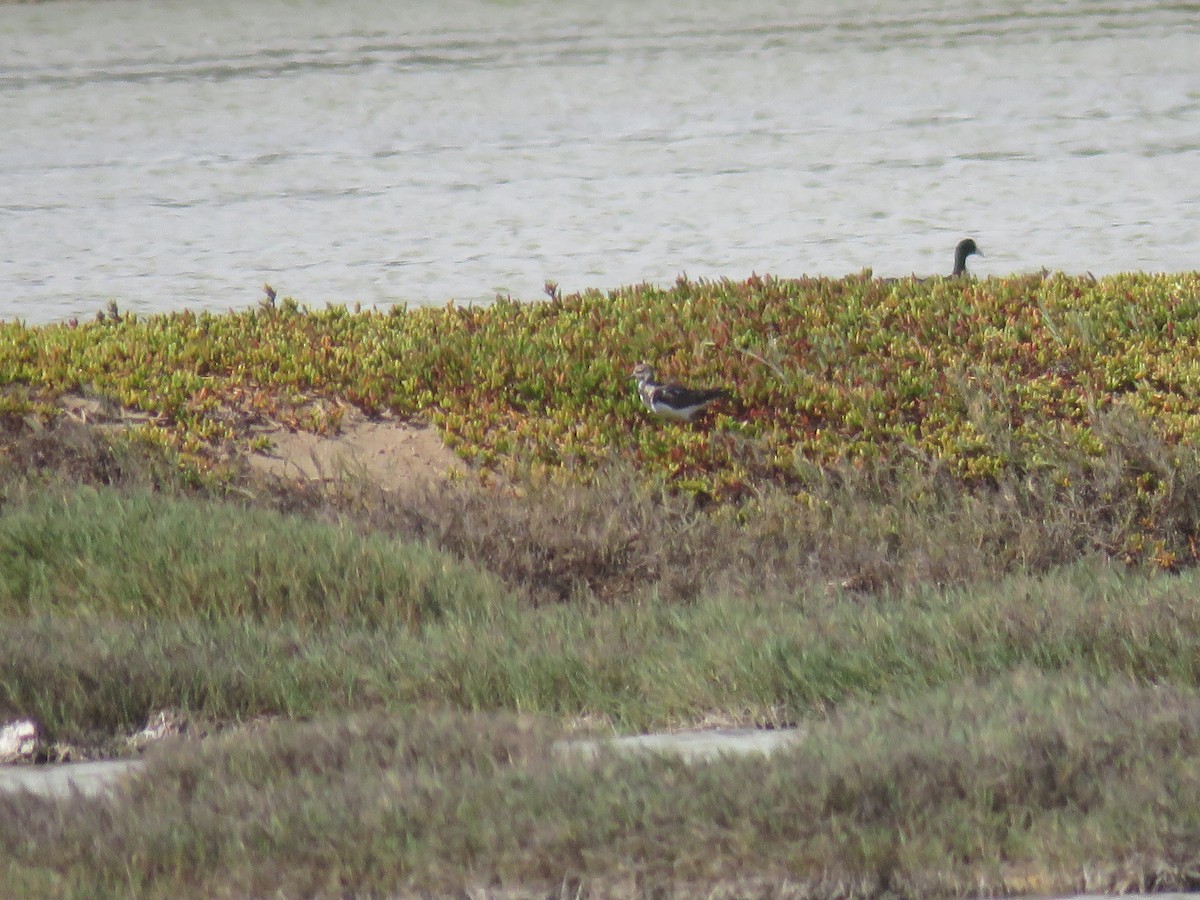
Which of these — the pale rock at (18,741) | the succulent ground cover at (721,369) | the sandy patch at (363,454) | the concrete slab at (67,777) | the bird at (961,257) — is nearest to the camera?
the concrete slab at (67,777)

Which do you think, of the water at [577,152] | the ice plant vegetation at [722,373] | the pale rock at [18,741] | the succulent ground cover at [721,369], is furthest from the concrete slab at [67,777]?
the water at [577,152]

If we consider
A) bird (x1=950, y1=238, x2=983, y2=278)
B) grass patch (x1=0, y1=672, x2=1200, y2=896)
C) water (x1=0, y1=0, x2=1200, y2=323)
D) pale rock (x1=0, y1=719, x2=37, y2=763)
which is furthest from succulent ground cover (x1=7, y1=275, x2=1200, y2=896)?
water (x1=0, y1=0, x2=1200, y2=323)

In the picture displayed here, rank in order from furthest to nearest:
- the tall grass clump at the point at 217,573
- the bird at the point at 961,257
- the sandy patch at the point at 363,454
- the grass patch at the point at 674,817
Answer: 1. the bird at the point at 961,257
2. the sandy patch at the point at 363,454
3. the tall grass clump at the point at 217,573
4. the grass patch at the point at 674,817

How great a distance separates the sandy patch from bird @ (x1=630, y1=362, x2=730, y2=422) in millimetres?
1194

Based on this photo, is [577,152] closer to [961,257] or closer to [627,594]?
[961,257]

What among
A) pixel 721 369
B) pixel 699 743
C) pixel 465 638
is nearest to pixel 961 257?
pixel 721 369

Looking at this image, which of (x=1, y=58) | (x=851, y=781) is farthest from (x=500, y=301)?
(x=1, y=58)

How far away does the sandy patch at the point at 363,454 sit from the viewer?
9.43 meters

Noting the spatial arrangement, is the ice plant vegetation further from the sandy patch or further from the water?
the water

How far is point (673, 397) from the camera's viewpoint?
9.62 m

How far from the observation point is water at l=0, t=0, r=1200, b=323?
15.8 meters

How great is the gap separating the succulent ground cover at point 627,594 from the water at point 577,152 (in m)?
3.78

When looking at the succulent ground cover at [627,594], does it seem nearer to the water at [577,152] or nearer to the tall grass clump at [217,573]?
the tall grass clump at [217,573]

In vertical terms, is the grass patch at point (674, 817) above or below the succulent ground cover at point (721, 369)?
above
